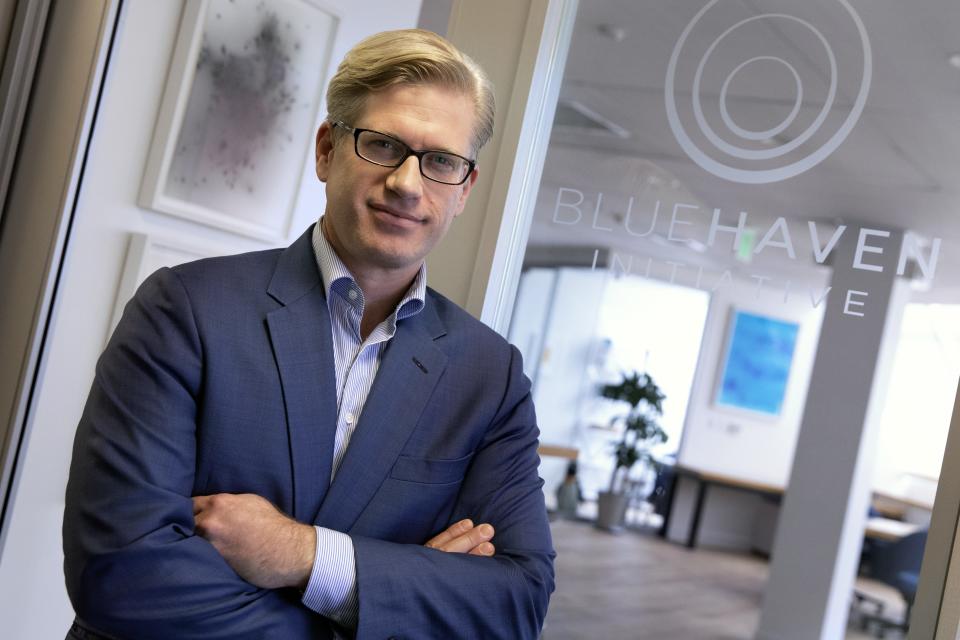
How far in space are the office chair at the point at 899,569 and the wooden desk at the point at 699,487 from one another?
21cm

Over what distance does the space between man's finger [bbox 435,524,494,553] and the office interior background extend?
0.43 metres

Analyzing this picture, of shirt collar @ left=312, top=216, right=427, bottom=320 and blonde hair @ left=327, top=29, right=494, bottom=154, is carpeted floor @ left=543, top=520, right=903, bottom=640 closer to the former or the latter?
shirt collar @ left=312, top=216, right=427, bottom=320

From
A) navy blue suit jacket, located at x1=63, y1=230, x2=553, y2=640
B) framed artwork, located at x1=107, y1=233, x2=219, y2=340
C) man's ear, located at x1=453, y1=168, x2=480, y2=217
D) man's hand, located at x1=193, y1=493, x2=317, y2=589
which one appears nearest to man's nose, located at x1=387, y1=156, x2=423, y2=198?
man's ear, located at x1=453, y1=168, x2=480, y2=217

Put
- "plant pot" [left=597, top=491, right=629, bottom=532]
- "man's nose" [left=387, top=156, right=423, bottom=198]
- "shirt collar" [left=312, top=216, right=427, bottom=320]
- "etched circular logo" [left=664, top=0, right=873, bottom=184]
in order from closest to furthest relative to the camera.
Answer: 1. "man's nose" [left=387, top=156, right=423, bottom=198]
2. "shirt collar" [left=312, top=216, right=427, bottom=320]
3. "etched circular logo" [left=664, top=0, right=873, bottom=184]
4. "plant pot" [left=597, top=491, right=629, bottom=532]

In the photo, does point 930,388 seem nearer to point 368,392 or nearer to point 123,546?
point 368,392

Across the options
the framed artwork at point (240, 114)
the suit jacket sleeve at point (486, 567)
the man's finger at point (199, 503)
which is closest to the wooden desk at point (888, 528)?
the suit jacket sleeve at point (486, 567)

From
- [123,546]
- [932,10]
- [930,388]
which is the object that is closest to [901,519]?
[930,388]

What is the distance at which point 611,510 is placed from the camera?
194 centimetres

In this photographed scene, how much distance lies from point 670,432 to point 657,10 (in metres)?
0.83

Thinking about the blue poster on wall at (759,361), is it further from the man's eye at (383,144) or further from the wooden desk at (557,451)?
the man's eye at (383,144)

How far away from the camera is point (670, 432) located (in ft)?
6.01

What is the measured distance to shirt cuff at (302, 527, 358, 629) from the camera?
53.4 inches

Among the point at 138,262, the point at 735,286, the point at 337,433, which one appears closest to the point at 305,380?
the point at 337,433

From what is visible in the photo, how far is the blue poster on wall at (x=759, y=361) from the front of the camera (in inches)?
65.7
